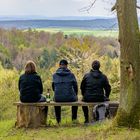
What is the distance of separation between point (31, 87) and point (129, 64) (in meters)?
3.25

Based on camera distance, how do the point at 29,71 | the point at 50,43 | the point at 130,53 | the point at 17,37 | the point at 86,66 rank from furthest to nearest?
the point at 17,37, the point at 50,43, the point at 86,66, the point at 29,71, the point at 130,53

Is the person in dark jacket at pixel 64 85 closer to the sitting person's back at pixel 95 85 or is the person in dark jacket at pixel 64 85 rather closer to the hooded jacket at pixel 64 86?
the hooded jacket at pixel 64 86

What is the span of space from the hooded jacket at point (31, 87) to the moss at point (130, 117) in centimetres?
295

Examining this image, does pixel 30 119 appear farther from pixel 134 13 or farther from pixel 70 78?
pixel 134 13

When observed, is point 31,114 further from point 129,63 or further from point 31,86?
point 129,63

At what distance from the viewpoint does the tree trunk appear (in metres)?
8.43

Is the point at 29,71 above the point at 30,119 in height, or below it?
above

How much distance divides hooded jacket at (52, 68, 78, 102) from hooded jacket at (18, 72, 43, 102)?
0.43 meters

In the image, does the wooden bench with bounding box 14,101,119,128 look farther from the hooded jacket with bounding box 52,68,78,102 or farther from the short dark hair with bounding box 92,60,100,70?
the short dark hair with bounding box 92,60,100,70

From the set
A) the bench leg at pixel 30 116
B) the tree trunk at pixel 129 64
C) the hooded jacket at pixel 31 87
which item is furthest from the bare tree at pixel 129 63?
the hooded jacket at pixel 31 87

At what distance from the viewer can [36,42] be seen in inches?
5103

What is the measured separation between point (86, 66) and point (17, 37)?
8443 centimetres

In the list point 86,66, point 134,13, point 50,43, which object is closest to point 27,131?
point 134,13

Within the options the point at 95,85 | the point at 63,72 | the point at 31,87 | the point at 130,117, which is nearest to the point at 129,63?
the point at 130,117
